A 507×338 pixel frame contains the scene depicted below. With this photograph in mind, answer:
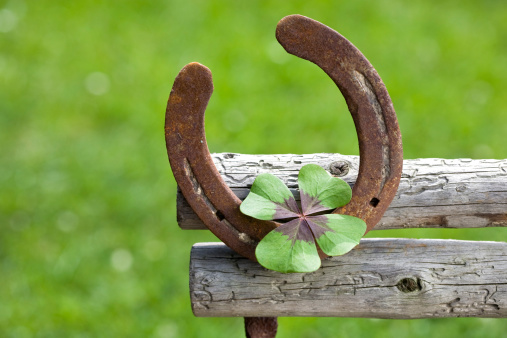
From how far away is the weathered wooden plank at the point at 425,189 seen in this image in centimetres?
137

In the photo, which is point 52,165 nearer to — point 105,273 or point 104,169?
point 104,169

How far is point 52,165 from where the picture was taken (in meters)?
3.07

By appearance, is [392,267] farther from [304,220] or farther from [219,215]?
[219,215]

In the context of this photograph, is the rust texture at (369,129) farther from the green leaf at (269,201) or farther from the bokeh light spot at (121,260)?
the bokeh light spot at (121,260)

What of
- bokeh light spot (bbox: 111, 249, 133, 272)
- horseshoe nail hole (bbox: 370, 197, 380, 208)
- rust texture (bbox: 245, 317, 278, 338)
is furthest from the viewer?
bokeh light spot (bbox: 111, 249, 133, 272)

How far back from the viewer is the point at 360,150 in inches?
50.5

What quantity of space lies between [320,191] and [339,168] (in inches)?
5.7

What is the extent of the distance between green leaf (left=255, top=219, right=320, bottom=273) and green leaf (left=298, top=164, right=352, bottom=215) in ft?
0.18

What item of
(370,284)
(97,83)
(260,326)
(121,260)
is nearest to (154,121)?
(97,83)

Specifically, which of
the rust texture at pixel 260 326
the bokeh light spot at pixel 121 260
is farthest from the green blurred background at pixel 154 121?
the rust texture at pixel 260 326

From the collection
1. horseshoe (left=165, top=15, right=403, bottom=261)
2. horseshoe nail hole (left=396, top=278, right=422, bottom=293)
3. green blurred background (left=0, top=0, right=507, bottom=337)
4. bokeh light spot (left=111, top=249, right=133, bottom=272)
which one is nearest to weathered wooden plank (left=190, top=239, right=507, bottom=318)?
horseshoe nail hole (left=396, top=278, right=422, bottom=293)

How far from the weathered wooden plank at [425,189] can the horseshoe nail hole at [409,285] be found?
0.12 metres

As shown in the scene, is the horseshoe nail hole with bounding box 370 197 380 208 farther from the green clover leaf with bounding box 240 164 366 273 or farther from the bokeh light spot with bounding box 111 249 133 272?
the bokeh light spot with bounding box 111 249 133 272

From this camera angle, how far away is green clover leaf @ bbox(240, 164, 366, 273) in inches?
46.3
